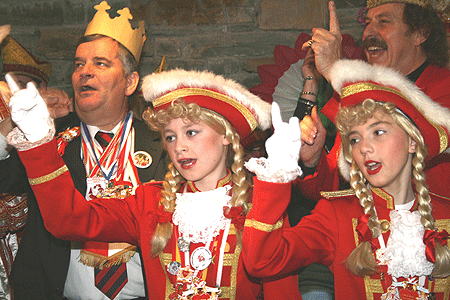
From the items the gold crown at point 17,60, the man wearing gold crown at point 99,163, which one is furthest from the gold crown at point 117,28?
the gold crown at point 17,60

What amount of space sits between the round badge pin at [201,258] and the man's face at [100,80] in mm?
1400

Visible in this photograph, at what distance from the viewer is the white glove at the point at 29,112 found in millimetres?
2049

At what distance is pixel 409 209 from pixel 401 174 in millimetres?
178

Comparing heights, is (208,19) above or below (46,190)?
above

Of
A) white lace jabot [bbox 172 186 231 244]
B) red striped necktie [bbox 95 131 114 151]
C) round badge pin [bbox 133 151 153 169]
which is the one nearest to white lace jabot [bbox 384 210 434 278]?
white lace jabot [bbox 172 186 231 244]

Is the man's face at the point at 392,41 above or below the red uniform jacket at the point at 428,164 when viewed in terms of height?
above

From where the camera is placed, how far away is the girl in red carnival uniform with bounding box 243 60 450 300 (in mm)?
2330

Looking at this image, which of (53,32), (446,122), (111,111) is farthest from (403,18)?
(53,32)

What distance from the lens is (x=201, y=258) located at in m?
2.50

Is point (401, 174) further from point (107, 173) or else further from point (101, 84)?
point (101, 84)

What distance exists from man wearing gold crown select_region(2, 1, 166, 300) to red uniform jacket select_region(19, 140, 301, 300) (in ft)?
1.42

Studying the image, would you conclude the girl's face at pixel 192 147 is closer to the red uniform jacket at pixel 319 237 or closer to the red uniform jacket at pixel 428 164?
the red uniform jacket at pixel 319 237

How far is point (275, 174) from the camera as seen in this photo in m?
2.10

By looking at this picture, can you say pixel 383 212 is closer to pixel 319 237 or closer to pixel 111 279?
pixel 319 237
